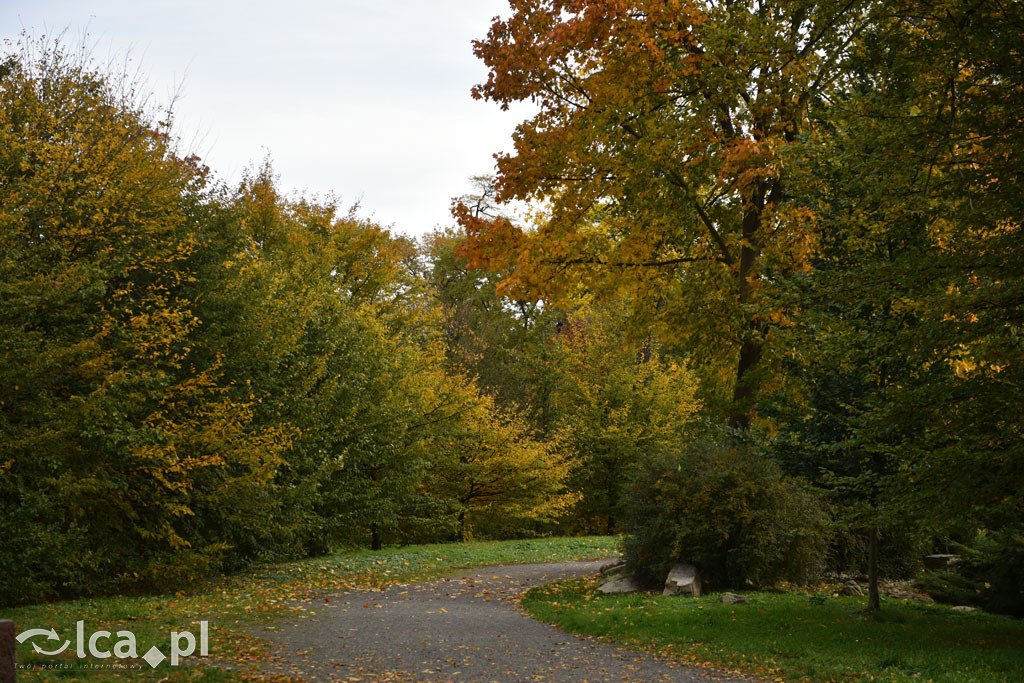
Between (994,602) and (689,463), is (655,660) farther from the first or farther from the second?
(994,602)

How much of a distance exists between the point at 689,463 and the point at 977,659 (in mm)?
5545

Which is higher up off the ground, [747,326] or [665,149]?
[665,149]

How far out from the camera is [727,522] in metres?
12.2

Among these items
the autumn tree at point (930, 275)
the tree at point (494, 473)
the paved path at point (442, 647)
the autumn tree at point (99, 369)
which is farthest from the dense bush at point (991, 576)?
the tree at point (494, 473)

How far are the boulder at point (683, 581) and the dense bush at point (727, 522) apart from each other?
185 mm

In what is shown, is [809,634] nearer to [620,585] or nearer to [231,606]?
[620,585]

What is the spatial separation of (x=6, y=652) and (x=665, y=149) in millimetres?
11627

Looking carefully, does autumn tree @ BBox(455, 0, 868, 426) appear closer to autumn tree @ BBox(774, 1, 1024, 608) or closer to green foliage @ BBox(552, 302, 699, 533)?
autumn tree @ BBox(774, 1, 1024, 608)

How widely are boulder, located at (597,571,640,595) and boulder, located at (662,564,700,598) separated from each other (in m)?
0.60

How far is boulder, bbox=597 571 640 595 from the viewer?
1277 centimetres

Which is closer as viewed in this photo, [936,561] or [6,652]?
[6,652]

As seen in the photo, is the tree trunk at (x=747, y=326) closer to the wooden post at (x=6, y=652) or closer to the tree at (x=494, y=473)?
the tree at (x=494, y=473)

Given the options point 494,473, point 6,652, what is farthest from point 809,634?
point 494,473

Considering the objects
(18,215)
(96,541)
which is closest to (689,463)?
(96,541)
